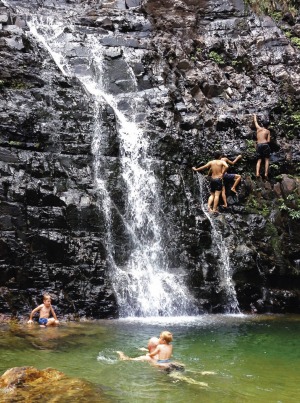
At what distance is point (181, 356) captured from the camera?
848cm

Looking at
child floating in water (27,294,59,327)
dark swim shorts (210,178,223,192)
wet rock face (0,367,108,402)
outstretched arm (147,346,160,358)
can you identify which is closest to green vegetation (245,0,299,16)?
dark swim shorts (210,178,223,192)

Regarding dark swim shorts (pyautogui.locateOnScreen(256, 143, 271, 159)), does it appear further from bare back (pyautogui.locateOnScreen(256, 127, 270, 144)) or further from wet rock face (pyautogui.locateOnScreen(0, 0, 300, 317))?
wet rock face (pyautogui.locateOnScreen(0, 0, 300, 317))

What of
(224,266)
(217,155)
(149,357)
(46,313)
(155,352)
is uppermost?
(217,155)

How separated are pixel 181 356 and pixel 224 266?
546 centimetres

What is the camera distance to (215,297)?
13.0 m

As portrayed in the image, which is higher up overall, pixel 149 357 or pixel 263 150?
pixel 263 150

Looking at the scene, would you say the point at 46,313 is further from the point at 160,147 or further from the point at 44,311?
the point at 160,147

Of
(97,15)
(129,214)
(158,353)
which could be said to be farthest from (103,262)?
(97,15)

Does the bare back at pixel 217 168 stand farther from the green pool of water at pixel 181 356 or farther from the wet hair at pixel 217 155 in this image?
the green pool of water at pixel 181 356

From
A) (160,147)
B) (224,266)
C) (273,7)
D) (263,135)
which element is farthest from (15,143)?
(273,7)

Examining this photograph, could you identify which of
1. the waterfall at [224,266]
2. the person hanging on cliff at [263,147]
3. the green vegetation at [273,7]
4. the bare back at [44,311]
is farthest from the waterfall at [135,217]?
the green vegetation at [273,7]

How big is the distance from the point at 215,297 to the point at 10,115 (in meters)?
8.25

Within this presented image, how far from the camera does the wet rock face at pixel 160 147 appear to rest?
1215cm

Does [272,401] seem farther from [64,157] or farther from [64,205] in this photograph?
[64,157]
